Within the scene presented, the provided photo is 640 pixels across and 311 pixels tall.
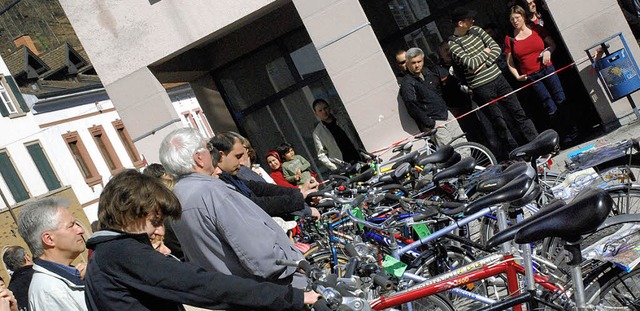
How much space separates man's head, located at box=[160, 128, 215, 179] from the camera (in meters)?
4.55

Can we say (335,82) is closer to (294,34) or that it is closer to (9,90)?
(294,34)

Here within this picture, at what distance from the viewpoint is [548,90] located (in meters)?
10.6

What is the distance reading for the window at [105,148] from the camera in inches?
1628

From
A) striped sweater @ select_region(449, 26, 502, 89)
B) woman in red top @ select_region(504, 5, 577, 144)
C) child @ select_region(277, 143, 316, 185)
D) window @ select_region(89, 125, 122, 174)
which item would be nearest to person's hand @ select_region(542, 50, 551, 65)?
woman in red top @ select_region(504, 5, 577, 144)

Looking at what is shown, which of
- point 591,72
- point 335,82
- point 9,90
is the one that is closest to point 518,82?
point 591,72

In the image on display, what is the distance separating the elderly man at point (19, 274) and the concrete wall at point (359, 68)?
4.88 m

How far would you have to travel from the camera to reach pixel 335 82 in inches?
444

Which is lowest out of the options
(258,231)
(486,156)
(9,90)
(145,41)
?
(486,156)

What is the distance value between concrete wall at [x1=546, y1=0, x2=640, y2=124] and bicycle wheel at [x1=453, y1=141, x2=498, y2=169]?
1683 mm

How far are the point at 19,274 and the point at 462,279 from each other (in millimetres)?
4795

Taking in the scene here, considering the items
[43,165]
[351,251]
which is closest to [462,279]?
[351,251]

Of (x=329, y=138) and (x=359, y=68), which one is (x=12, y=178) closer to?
(x=329, y=138)

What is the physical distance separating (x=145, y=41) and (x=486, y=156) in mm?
5260

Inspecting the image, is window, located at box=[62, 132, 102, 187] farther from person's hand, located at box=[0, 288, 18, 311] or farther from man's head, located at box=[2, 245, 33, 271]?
person's hand, located at box=[0, 288, 18, 311]
